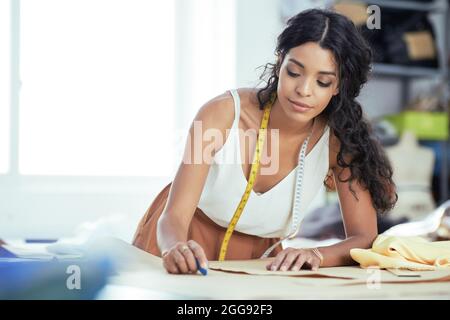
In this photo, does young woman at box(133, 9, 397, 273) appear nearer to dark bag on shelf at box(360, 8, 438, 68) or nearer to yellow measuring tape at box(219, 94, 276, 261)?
yellow measuring tape at box(219, 94, 276, 261)

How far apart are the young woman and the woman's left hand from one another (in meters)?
0.06

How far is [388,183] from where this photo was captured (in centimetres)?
135

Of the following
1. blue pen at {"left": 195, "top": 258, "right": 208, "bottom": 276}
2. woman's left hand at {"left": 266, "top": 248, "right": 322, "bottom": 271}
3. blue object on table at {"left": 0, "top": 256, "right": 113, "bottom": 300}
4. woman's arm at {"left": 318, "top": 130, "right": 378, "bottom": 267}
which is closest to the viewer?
blue object on table at {"left": 0, "top": 256, "right": 113, "bottom": 300}

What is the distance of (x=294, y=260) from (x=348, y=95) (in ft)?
1.30

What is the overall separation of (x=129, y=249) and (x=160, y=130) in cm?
281

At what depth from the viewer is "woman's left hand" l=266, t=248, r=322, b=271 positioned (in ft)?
3.51

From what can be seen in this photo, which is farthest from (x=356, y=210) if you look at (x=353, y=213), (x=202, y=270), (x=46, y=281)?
(x=46, y=281)

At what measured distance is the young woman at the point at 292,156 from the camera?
4.03 ft

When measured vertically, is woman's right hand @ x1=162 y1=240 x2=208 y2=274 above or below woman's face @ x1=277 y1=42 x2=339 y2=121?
below

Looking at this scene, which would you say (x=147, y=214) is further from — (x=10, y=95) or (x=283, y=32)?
(x=10, y=95)

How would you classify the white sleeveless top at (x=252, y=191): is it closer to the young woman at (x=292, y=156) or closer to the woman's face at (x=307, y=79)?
the young woman at (x=292, y=156)

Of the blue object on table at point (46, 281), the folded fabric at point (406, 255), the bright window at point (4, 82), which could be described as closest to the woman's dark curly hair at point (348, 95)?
the folded fabric at point (406, 255)

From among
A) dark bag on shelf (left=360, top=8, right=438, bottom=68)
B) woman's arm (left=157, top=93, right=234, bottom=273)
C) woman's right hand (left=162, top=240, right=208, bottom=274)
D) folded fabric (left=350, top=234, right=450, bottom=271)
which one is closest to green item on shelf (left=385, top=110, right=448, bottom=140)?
dark bag on shelf (left=360, top=8, right=438, bottom=68)

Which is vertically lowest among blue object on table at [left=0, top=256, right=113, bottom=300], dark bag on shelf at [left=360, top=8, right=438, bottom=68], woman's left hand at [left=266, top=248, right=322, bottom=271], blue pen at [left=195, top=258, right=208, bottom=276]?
woman's left hand at [left=266, top=248, right=322, bottom=271]
